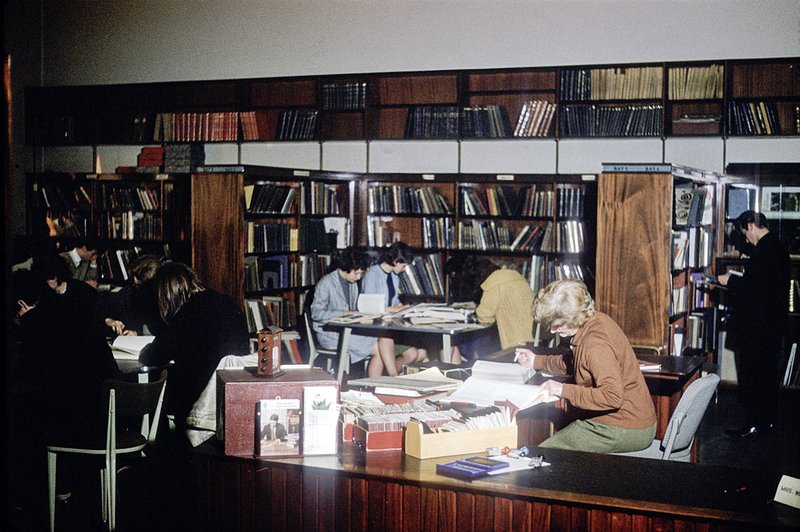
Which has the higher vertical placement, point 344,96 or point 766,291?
point 344,96

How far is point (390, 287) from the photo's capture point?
7.50m

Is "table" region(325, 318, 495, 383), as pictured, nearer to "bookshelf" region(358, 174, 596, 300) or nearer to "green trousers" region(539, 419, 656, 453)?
"bookshelf" region(358, 174, 596, 300)

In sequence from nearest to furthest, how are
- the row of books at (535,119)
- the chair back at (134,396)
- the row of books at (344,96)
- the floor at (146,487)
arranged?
1. the chair back at (134,396)
2. the floor at (146,487)
3. the row of books at (535,119)
4. the row of books at (344,96)

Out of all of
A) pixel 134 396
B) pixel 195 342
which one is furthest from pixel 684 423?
pixel 134 396

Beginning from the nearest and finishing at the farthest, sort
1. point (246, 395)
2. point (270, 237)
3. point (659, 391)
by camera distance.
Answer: point (246, 395) → point (659, 391) → point (270, 237)

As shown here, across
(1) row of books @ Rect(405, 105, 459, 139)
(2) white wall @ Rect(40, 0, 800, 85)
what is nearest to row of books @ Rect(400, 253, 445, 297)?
(1) row of books @ Rect(405, 105, 459, 139)

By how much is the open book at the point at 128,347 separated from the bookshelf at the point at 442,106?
4784 mm

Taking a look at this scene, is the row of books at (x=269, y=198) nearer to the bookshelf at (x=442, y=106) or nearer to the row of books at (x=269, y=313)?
the row of books at (x=269, y=313)

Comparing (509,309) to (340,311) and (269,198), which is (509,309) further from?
(269,198)

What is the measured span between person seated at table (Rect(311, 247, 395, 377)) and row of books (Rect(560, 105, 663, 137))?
2.94 metres

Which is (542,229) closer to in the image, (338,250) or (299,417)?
(338,250)

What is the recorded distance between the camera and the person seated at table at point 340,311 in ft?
23.2

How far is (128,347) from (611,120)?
5.44 m

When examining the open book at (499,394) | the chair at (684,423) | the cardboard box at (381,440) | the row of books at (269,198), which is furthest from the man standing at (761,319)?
the cardboard box at (381,440)
